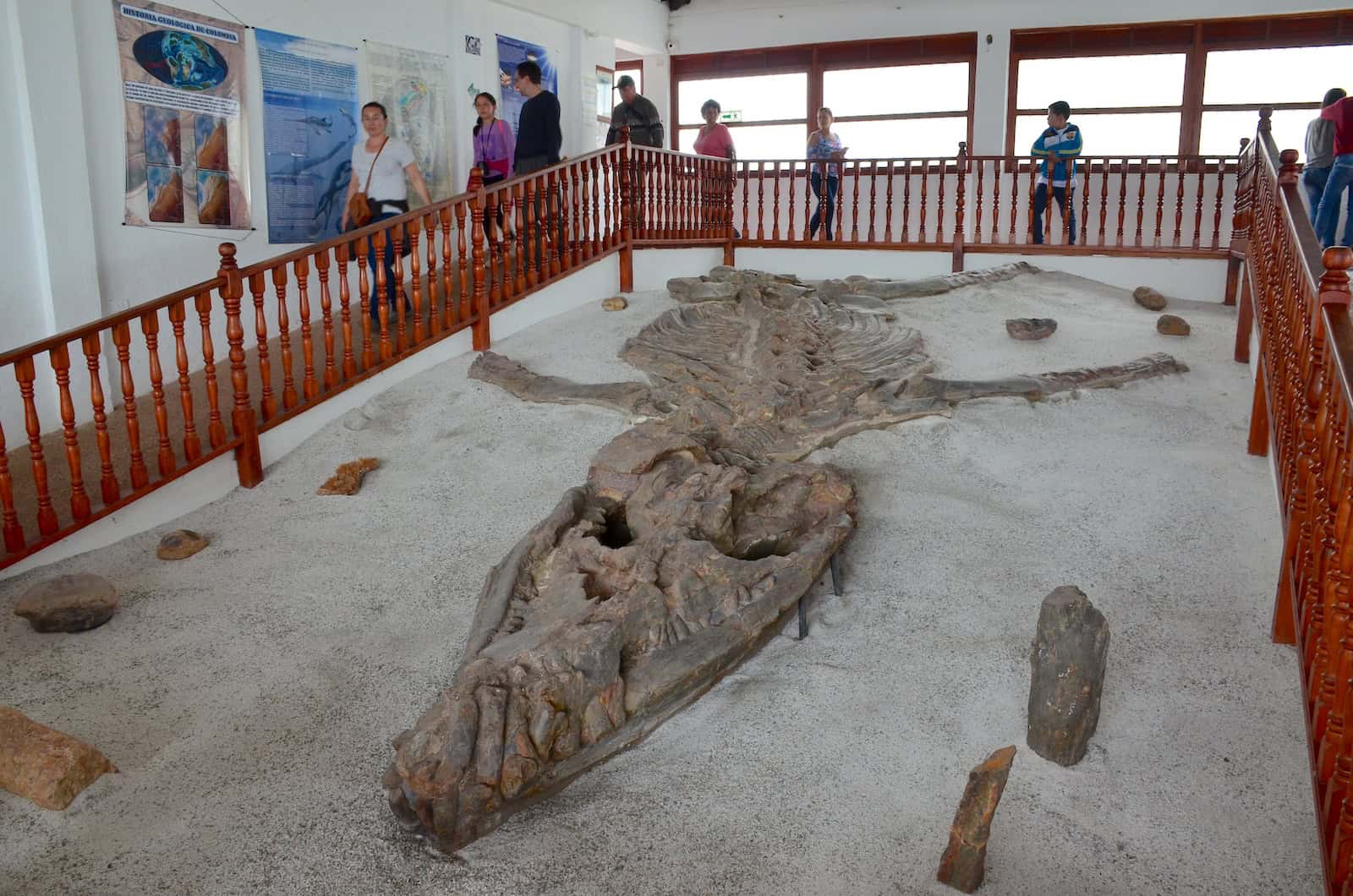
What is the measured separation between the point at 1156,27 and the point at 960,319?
6120 millimetres

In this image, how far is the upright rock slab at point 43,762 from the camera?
8.89ft

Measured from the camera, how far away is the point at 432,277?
6.05 meters

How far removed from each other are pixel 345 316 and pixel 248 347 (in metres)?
1.91

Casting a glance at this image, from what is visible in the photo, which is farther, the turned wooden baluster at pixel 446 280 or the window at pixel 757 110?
the window at pixel 757 110

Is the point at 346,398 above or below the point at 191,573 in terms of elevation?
above

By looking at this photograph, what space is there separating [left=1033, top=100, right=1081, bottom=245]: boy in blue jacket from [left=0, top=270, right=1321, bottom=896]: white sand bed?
4.12m

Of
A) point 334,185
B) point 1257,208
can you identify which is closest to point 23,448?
point 334,185

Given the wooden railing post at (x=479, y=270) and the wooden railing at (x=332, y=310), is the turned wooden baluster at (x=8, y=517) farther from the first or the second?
the wooden railing post at (x=479, y=270)

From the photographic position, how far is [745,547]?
3498 mm

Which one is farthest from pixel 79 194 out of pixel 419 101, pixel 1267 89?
pixel 1267 89

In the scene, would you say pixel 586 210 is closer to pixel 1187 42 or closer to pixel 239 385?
pixel 239 385

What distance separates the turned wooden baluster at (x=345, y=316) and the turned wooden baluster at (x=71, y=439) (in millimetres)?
1397

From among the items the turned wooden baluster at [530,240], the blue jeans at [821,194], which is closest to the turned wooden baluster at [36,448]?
the turned wooden baluster at [530,240]

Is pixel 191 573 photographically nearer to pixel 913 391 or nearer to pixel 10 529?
pixel 10 529
